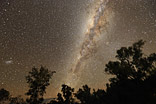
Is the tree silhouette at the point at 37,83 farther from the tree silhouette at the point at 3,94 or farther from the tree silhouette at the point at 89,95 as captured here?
the tree silhouette at the point at 3,94

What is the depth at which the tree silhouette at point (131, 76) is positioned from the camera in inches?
384

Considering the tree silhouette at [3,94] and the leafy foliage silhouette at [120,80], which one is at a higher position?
the tree silhouette at [3,94]

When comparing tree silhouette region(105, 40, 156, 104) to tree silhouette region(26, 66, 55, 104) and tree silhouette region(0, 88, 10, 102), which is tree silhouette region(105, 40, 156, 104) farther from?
tree silhouette region(0, 88, 10, 102)

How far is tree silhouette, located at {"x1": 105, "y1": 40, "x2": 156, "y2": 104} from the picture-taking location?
9.77 meters

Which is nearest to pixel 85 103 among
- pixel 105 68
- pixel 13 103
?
pixel 105 68

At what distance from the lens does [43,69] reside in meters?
19.6

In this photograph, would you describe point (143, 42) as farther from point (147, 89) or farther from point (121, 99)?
point (121, 99)

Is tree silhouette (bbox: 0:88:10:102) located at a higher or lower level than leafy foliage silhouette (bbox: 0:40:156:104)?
higher

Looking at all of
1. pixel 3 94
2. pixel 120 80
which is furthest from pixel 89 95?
pixel 3 94

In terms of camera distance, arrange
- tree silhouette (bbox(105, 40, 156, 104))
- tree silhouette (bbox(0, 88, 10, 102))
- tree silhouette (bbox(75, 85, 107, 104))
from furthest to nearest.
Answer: tree silhouette (bbox(0, 88, 10, 102)) < tree silhouette (bbox(75, 85, 107, 104)) < tree silhouette (bbox(105, 40, 156, 104))

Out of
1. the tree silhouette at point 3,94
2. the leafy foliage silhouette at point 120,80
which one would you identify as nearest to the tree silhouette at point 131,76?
the leafy foliage silhouette at point 120,80

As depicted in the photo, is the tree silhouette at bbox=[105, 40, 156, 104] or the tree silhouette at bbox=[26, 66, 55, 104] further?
the tree silhouette at bbox=[26, 66, 55, 104]

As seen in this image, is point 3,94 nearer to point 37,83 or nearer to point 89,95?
point 37,83

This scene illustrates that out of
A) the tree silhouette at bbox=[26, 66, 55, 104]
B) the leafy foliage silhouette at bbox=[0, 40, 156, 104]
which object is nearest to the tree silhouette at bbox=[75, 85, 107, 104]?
the leafy foliage silhouette at bbox=[0, 40, 156, 104]
